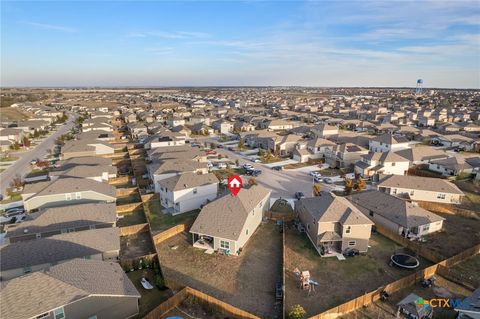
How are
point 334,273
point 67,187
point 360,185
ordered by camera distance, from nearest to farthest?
1. point 334,273
2. point 67,187
3. point 360,185

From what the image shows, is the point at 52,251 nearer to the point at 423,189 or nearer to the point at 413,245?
the point at 413,245

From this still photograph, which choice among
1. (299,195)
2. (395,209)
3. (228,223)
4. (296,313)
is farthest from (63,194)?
(395,209)

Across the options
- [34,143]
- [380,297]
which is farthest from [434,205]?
[34,143]

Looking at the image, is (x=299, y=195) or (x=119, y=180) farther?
(x=119, y=180)

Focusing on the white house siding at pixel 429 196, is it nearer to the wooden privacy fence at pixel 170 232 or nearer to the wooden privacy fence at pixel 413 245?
the wooden privacy fence at pixel 413 245

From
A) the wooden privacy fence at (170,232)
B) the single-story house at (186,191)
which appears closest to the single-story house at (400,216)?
the single-story house at (186,191)
